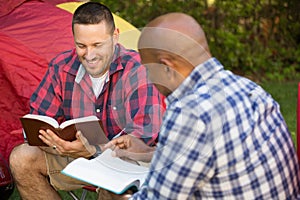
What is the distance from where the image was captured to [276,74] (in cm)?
803

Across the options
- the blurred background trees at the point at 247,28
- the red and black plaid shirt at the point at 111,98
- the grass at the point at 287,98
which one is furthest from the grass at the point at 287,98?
the red and black plaid shirt at the point at 111,98

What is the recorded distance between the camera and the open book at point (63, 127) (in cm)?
321

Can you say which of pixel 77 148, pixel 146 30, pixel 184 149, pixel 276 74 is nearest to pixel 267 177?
pixel 184 149

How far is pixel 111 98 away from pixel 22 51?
1222mm

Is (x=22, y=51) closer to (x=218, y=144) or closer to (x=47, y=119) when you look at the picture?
(x=47, y=119)

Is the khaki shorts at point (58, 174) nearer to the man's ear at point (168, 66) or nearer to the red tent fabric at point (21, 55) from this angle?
the red tent fabric at point (21, 55)

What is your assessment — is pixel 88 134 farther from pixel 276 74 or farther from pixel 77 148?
pixel 276 74

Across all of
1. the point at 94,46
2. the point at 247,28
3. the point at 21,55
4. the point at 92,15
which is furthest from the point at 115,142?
the point at 247,28

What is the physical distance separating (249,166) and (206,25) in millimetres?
5882

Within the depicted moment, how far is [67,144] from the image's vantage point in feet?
10.6

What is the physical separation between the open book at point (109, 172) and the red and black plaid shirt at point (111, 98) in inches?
12.0

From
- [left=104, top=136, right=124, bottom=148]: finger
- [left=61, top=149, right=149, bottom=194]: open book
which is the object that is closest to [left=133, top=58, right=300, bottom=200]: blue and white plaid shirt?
[left=61, top=149, right=149, bottom=194]: open book

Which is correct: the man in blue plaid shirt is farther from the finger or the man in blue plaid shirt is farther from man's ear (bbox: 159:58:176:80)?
the finger

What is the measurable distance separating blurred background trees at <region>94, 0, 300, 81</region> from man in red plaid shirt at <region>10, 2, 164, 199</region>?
4.21 metres
